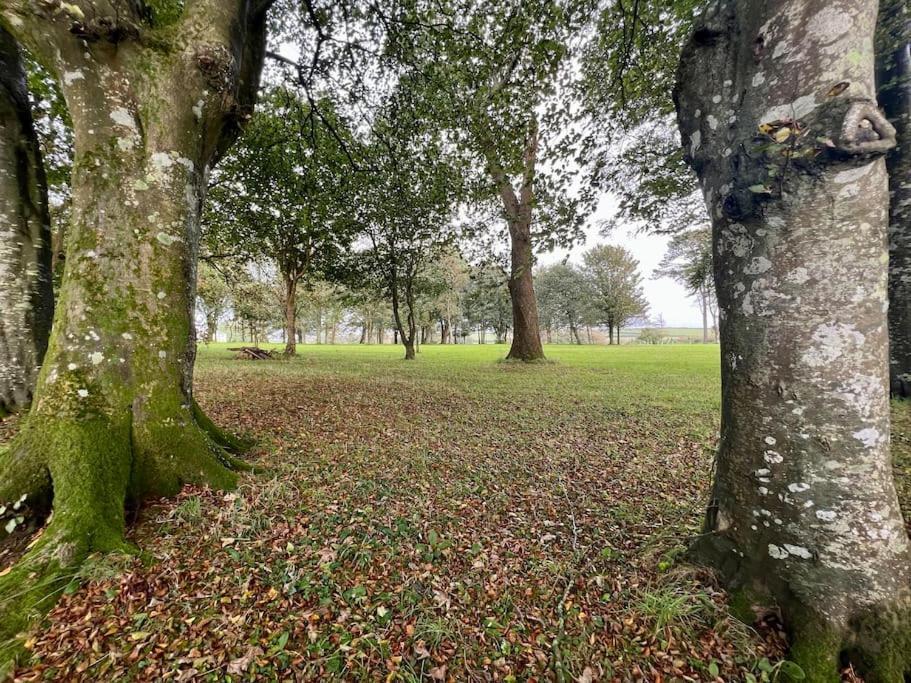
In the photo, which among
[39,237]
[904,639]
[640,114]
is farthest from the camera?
[640,114]

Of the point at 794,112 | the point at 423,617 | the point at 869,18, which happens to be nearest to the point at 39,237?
the point at 423,617

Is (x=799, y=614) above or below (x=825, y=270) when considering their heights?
below

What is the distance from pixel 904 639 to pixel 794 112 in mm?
2730

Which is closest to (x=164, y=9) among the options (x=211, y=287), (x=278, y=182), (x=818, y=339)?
(x=278, y=182)

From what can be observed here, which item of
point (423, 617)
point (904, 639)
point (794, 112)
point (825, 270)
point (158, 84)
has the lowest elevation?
point (423, 617)

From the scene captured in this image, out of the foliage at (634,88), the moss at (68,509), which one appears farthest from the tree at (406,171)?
the moss at (68,509)

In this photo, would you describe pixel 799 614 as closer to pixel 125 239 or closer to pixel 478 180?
pixel 125 239

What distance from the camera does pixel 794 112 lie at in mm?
1850

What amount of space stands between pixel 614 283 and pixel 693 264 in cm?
2397

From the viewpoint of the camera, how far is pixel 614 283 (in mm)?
42031

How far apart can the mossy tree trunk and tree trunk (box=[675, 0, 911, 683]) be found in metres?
4.25

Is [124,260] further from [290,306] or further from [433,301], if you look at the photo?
[433,301]

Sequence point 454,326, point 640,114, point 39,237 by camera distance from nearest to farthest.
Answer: point 39,237 → point 640,114 → point 454,326

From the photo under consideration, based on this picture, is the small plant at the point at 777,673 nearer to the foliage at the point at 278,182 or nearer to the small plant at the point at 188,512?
the small plant at the point at 188,512
